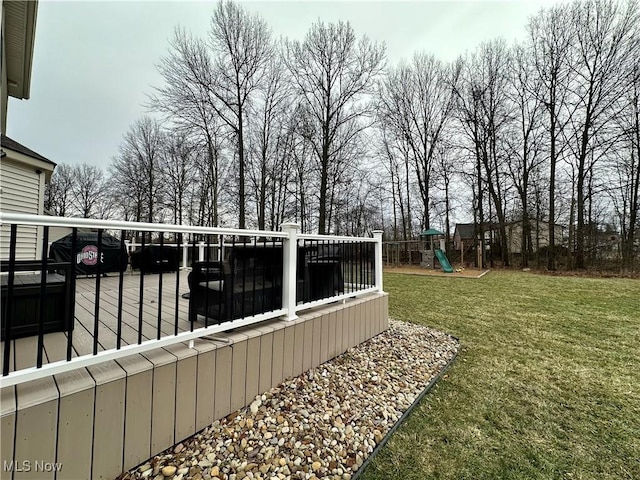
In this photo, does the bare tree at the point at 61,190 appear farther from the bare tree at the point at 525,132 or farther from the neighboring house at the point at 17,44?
the bare tree at the point at 525,132

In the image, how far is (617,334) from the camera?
4.60 metres

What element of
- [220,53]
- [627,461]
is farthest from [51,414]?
[220,53]

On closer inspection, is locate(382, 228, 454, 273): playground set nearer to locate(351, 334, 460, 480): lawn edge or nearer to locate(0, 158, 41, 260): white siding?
locate(351, 334, 460, 480): lawn edge

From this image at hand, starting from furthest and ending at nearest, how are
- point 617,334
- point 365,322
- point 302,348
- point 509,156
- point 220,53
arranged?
point 509,156
point 220,53
point 617,334
point 365,322
point 302,348

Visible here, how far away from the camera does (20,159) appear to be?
17.9 feet

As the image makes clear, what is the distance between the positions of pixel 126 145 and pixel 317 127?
12.2 metres

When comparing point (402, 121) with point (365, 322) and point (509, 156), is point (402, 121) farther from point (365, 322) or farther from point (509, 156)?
point (365, 322)

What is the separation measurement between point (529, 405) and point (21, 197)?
8834 mm

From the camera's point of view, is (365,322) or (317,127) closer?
(365,322)

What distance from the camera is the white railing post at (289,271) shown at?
279 cm

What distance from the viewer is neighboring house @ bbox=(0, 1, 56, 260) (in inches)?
179

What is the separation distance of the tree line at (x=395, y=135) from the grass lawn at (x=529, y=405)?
31.2 ft

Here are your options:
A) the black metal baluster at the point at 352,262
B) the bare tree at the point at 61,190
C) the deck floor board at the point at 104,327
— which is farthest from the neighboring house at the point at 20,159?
the bare tree at the point at 61,190

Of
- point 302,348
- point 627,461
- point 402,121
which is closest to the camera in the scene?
point 627,461
